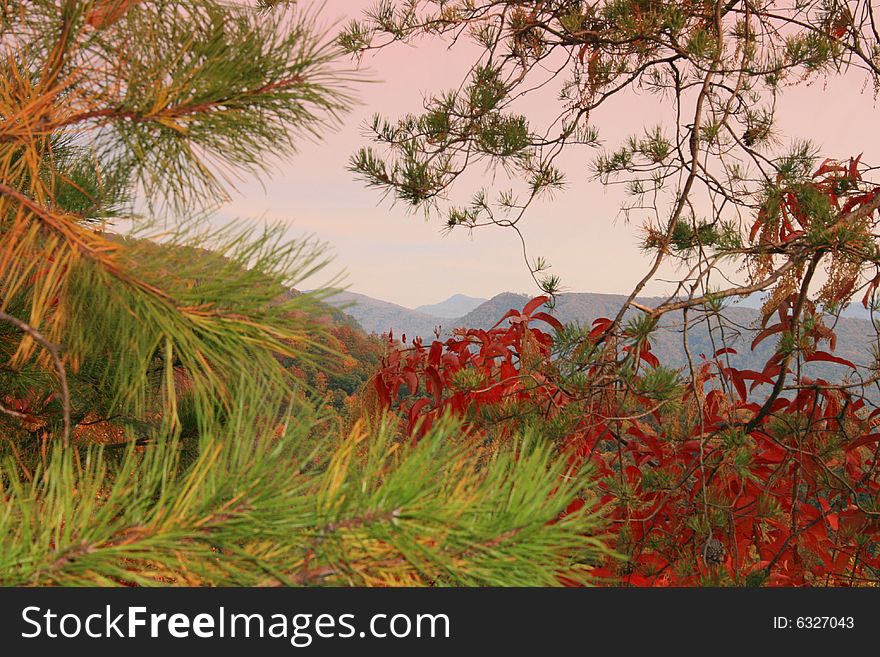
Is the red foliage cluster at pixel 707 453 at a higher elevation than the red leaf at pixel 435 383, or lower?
lower

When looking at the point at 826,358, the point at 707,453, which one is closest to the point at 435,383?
the point at 707,453

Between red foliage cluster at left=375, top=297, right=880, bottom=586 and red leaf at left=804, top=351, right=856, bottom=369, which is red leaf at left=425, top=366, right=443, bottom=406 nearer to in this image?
red foliage cluster at left=375, top=297, right=880, bottom=586

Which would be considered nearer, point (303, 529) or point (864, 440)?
point (303, 529)

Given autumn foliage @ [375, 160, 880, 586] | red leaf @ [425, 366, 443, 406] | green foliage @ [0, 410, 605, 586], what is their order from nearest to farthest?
green foliage @ [0, 410, 605, 586], autumn foliage @ [375, 160, 880, 586], red leaf @ [425, 366, 443, 406]

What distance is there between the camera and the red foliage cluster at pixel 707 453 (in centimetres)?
110

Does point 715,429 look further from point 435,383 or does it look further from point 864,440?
point 435,383

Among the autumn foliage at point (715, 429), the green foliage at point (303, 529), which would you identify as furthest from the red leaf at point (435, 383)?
the green foliage at point (303, 529)

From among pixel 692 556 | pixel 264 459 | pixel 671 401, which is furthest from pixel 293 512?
pixel 692 556

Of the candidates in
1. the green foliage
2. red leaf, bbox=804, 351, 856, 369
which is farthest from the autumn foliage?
the green foliage

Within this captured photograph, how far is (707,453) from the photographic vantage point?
119 centimetres

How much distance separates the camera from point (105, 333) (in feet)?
2.65

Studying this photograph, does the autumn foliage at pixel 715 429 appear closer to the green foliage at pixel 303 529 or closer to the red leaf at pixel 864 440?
the red leaf at pixel 864 440

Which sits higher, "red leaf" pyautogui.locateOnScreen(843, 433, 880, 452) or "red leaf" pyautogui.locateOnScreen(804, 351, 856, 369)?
"red leaf" pyautogui.locateOnScreen(804, 351, 856, 369)

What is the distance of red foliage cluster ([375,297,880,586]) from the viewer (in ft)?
3.62
